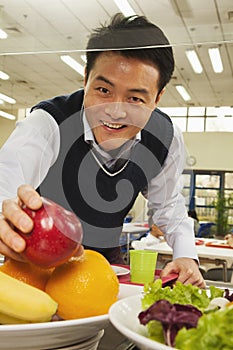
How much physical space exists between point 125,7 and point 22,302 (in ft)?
2.77

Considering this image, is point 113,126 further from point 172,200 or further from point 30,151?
point 172,200

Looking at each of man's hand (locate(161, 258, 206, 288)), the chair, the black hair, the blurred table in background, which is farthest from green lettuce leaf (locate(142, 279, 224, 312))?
the chair

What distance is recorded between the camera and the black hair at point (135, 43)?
1018 millimetres

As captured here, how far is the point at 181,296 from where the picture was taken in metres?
0.52

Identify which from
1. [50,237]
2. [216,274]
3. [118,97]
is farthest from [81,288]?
[216,274]

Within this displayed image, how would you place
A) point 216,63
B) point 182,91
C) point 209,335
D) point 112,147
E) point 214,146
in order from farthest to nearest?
point 214,146 < point 216,63 < point 182,91 < point 112,147 < point 209,335

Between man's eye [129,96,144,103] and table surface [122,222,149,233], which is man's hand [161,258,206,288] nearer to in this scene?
man's eye [129,96,144,103]

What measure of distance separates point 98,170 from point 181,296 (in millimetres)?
599

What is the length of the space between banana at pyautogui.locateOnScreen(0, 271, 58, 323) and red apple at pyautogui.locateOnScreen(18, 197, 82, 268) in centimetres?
3

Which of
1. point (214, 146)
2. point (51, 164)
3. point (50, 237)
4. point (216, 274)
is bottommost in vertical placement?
point (216, 274)

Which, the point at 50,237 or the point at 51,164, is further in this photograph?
the point at 51,164

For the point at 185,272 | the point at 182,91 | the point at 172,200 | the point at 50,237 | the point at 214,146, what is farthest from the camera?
the point at 214,146

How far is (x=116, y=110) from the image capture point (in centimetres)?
91

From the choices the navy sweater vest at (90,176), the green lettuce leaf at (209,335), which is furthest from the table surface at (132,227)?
the green lettuce leaf at (209,335)
